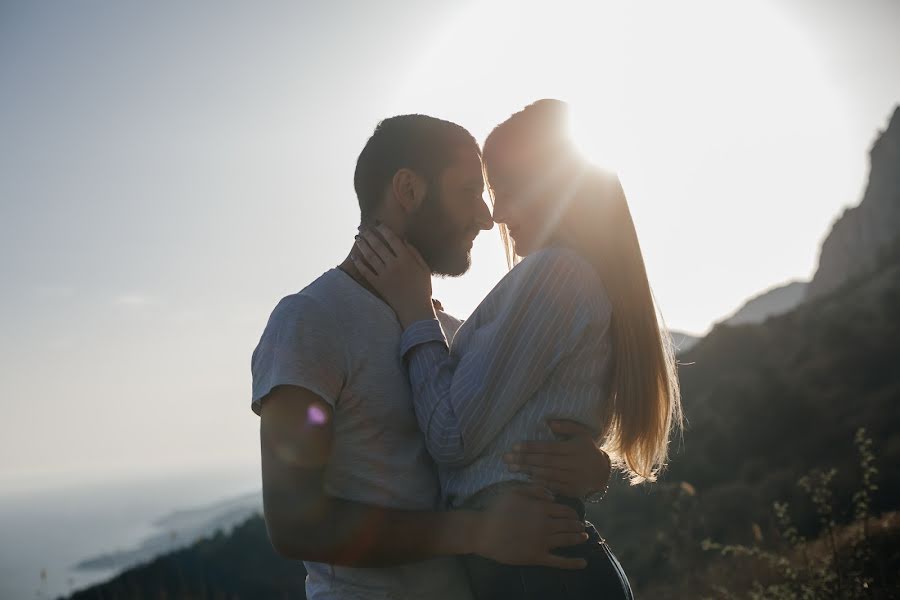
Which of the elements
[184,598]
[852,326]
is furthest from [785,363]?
[184,598]

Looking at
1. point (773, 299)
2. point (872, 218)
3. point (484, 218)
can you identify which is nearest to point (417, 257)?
point (484, 218)

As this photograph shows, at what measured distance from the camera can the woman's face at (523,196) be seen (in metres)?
2.58

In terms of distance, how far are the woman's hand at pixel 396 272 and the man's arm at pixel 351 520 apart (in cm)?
54

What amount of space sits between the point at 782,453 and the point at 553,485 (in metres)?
19.0

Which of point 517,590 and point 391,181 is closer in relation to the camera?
point 517,590

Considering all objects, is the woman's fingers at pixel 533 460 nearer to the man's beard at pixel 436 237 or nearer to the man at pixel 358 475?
the man at pixel 358 475

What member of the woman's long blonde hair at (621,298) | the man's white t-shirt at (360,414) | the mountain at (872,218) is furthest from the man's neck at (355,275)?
the mountain at (872,218)

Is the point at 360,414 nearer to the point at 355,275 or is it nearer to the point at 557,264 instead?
the point at 355,275

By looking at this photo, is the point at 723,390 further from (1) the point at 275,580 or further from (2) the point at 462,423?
(2) the point at 462,423

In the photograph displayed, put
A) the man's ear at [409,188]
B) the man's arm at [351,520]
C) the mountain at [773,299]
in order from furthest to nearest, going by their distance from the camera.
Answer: the mountain at [773,299] < the man's ear at [409,188] < the man's arm at [351,520]


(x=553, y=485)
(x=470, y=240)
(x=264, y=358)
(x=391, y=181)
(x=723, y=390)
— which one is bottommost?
(x=723, y=390)

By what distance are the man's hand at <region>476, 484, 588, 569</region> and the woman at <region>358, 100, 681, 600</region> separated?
0.16ft

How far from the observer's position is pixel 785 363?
2344 cm

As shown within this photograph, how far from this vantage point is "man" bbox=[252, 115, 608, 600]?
6.37 ft
